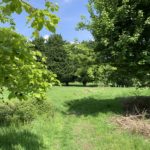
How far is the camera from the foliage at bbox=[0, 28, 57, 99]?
5992 mm

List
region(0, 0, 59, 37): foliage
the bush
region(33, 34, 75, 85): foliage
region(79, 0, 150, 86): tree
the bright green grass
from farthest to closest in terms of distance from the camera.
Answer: region(33, 34, 75, 85): foliage
region(79, 0, 150, 86): tree
the bush
the bright green grass
region(0, 0, 59, 37): foliage

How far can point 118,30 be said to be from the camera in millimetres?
17453

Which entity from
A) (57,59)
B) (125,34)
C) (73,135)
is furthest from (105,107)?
(57,59)

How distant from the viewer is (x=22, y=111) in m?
16.4

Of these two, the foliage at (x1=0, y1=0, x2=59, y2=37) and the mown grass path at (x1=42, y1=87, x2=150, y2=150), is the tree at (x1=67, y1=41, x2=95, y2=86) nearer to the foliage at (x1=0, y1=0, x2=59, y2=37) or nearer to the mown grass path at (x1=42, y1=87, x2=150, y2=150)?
the mown grass path at (x1=42, y1=87, x2=150, y2=150)

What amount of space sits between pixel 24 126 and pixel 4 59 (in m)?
7.84

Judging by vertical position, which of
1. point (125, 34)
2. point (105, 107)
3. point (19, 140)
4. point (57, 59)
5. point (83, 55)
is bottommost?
point (19, 140)

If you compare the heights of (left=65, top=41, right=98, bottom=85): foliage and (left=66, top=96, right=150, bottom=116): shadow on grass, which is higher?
(left=65, top=41, right=98, bottom=85): foliage

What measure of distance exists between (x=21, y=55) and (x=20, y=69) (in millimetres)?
1392

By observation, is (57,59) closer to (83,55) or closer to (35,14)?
(83,55)

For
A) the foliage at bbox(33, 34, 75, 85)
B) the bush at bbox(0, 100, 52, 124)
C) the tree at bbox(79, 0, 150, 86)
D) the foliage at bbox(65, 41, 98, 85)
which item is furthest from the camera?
the foliage at bbox(33, 34, 75, 85)

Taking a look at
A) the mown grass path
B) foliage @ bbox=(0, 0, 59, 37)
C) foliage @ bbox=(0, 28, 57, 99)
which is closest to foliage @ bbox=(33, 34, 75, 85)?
the mown grass path

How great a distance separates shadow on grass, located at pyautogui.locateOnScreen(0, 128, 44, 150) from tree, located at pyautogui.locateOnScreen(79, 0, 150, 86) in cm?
655

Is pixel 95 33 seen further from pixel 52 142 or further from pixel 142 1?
pixel 52 142
